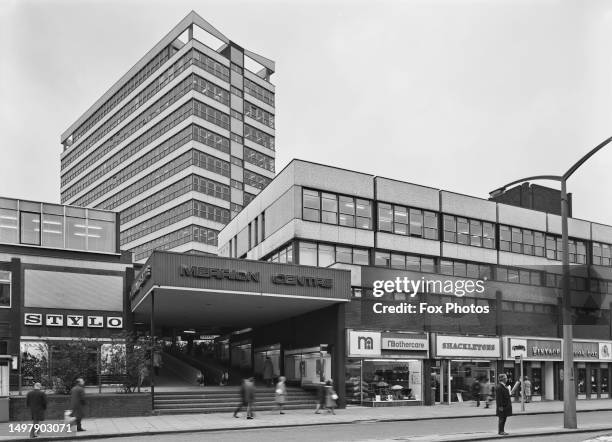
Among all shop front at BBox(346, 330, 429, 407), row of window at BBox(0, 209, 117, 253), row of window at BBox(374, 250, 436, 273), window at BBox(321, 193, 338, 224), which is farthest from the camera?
row of window at BBox(374, 250, 436, 273)

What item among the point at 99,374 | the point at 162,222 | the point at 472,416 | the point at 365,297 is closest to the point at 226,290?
the point at 99,374

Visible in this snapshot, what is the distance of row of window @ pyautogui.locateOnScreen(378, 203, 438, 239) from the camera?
1793 inches

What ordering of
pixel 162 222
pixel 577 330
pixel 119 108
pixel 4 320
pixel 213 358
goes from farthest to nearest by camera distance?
pixel 119 108, pixel 162 222, pixel 213 358, pixel 577 330, pixel 4 320

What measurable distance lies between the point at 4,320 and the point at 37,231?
551 cm

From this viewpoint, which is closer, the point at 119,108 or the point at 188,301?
the point at 188,301

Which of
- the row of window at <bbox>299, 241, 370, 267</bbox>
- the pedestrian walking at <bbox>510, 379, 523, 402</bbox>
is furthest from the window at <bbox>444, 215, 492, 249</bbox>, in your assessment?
the pedestrian walking at <bbox>510, 379, 523, 402</bbox>

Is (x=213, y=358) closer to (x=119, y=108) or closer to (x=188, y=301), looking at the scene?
(x=188, y=301)

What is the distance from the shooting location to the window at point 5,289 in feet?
124

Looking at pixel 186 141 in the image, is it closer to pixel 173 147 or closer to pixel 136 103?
pixel 173 147

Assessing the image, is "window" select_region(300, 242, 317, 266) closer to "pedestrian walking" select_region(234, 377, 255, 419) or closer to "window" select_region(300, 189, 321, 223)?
"window" select_region(300, 189, 321, 223)

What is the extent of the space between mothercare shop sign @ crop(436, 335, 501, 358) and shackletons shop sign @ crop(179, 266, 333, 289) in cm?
798

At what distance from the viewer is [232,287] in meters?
32.3

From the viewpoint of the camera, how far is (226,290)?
1265 inches

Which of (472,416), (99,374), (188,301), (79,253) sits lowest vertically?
(472,416)
